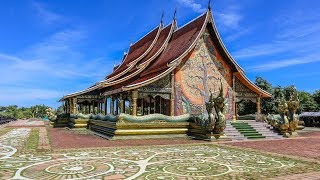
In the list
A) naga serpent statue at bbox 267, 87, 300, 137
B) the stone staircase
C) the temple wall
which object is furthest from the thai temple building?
naga serpent statue at bbox 267, 87, 300, 137

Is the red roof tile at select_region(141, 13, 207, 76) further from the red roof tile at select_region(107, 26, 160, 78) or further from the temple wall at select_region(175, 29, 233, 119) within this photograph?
the red roof tile at select_region(107, 26, 160, 78)

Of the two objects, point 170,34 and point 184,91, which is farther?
point 170,34

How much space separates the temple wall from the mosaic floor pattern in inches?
397

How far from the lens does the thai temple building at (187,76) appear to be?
1809 centimetres

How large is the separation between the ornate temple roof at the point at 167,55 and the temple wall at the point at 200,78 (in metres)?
0.54

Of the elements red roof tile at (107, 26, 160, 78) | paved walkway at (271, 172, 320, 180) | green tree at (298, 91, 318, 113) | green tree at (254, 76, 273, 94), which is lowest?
paved walkway at (271, 172, 320, 180)

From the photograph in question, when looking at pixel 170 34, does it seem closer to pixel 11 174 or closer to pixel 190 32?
pixel 190 32

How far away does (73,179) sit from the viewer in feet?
17.0

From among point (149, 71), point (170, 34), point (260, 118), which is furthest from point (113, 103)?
point (260, 118)

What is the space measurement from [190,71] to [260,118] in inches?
198

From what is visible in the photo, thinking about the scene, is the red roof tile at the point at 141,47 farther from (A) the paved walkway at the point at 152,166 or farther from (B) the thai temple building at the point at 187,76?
(A) the paved walkway at the point at 152,166

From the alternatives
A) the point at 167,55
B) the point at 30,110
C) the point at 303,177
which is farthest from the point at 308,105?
the point at 30,110

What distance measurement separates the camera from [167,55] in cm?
2061

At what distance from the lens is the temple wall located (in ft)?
60.5
